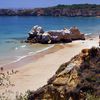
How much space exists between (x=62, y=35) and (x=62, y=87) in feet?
88.5

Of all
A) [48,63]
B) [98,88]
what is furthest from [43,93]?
[48,63]

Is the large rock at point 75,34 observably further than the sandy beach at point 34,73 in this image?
Yes

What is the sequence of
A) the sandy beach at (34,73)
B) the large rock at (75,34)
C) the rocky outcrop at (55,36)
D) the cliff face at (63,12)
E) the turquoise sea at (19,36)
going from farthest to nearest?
the cliff face at (63,12), the large rock at (75,34), the rocky outcrop at (55,36), the turquoise sea at (19,36), the sandy beach at (34,73)

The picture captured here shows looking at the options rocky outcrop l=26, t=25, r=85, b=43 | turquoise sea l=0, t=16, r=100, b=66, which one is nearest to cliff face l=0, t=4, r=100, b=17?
turquoise sea l=0, t=16, r=100, b=66

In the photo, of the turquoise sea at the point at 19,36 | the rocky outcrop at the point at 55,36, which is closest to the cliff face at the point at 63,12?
the turquoise sea at the point at 19,36

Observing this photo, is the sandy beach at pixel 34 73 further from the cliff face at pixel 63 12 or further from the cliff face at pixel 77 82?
the cliff face at pixel 63 12

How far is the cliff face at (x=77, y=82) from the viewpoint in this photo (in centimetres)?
638

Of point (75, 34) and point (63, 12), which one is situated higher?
point (75, 34)

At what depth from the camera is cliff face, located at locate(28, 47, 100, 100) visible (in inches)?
251

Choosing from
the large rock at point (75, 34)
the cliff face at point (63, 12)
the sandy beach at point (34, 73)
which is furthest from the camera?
the cliff face at point (63, 12)

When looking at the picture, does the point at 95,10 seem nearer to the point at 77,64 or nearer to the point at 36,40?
the point at 36,40

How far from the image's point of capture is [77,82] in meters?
6.72

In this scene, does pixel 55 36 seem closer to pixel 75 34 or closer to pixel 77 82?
pixel 75 34

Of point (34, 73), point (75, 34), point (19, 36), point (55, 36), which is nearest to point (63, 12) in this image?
point (19, 36)
